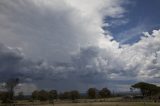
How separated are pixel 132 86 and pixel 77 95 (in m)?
30.6

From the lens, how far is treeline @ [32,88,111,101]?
143625mm

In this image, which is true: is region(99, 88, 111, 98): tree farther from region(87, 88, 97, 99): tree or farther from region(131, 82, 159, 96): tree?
region(131, 82, 159, 96): tree

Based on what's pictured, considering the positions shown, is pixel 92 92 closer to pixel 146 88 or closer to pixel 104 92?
pixel 104 92

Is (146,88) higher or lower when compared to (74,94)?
higher

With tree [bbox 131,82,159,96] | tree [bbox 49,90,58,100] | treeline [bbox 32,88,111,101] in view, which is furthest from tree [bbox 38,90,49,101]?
tree [bbox 131,82,159,96]

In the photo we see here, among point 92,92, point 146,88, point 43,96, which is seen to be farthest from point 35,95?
point 146,88

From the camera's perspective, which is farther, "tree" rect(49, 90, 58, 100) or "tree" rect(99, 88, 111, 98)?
"tree" rect(99, 88, 111, 98)

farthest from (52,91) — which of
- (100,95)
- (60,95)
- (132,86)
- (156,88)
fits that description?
(156,88)

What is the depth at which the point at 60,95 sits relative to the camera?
16700 centimetres

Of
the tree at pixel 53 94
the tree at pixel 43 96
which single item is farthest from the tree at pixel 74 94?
the tree at pixel 43 96

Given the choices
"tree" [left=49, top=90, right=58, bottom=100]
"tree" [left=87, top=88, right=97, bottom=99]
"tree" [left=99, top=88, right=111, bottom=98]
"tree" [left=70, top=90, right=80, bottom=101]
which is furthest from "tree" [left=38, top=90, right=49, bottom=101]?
"tree" [left=99, top=88, right=111, bottom=98]

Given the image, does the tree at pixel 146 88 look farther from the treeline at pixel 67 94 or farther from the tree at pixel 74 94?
the tree at pixel 74 94

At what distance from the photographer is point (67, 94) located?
15712cm

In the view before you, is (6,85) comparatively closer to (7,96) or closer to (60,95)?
(7,96)
